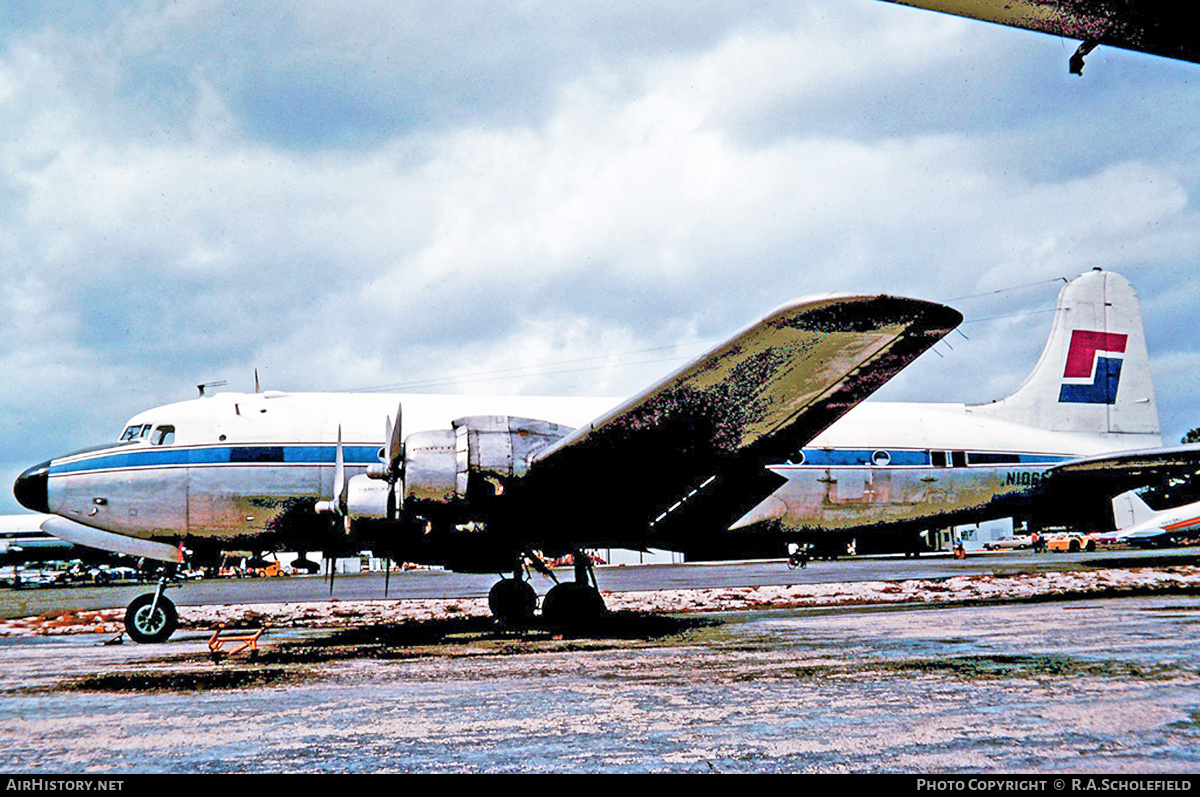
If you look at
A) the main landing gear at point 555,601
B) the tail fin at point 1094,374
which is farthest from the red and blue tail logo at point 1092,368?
the main landing gear at point 555,601

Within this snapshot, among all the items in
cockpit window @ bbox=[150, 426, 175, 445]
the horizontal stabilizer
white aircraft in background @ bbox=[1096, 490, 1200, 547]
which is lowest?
white aircraft in background @ bbox=[1096, 490, 1200, 547]

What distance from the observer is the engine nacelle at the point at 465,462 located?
10938 millimetres

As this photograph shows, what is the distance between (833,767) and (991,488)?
14.4 metres

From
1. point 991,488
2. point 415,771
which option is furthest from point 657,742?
point 991,488

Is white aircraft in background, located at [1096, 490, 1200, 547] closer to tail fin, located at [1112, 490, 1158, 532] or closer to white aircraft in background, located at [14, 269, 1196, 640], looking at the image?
tail fin, located at [1112, 490, 1158, 532]

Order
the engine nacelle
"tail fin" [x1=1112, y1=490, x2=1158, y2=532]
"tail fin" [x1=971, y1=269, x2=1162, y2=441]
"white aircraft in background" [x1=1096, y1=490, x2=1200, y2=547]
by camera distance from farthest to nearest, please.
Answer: "tail fin" [x1=1112, y1=490, x2=1158, y2=532], "white aircraft in background" [x1=1096, y1=490, x2=1200, y2=547], "tail fin" [x1=971, y1=269, x2=1162, y2=441], the engine nacelle

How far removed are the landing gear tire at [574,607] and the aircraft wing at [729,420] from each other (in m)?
1.47

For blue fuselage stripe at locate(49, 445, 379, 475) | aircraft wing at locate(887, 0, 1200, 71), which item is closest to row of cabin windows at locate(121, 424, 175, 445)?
blue fuselage stripe at locate(49, 445, 379, 475)

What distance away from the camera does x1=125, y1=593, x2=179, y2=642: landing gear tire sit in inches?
493

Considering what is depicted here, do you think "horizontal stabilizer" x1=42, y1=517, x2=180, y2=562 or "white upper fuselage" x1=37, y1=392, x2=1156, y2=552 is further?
"white upper fuselage" x1=37, y1=392, x2=1156, y2=552

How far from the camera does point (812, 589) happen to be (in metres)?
21.6

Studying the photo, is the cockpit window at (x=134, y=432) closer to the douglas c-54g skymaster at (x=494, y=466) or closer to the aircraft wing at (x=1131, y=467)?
the douglas c-54g skymaster at (x=494, y=466)

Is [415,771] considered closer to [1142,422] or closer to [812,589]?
[812,589]

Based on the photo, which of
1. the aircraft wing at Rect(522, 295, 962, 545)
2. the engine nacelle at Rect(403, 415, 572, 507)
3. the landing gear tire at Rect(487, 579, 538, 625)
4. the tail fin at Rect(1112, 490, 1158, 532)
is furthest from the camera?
the tail fin at Rect(1112, 490, 1158, 532)
